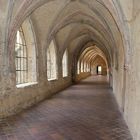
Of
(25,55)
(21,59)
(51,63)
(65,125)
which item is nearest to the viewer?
(65,125)

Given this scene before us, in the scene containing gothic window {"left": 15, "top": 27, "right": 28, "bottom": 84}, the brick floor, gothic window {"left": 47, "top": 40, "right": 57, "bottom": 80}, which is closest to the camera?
the brick floor

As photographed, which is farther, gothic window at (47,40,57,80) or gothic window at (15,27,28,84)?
gothic window at (47,40,57,80)

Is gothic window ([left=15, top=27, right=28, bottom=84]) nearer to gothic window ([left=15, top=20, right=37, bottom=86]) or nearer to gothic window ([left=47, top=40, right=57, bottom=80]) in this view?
gothic window ([left=15, top=20, right=37, bottom=86])

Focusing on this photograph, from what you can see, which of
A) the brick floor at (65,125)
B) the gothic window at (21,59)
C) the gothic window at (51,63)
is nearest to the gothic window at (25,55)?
the gothic window at (21,59)

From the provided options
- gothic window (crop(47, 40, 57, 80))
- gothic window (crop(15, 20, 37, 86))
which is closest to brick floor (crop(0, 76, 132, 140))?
gothic window (crop(15, 20, 37, 86))

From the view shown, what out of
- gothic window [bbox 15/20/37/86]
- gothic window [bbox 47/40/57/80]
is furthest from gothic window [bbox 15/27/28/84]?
gothic window [bbox 47/40/57/80]

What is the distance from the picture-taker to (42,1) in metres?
6.38

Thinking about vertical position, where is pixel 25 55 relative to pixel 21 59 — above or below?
above

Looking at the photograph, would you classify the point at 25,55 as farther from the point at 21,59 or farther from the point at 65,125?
the point at 65,125

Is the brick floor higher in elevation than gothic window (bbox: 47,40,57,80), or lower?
lower

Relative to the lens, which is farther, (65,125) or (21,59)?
(21,59)

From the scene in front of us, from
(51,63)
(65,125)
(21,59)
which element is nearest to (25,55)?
(21,59)

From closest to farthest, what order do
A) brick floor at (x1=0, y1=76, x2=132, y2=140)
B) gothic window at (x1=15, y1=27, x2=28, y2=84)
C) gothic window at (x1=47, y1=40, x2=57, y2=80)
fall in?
brick floor at (x1=0, y1=76, x2=132, y2=140) < gothic window at (x1=15, y1=27, x2=28, y2=84) < gothic window at (x1=47, y1=40, x2=57, y2=80)

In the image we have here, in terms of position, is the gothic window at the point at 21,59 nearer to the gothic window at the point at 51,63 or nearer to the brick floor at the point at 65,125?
the brick floor at the point at 65,125
